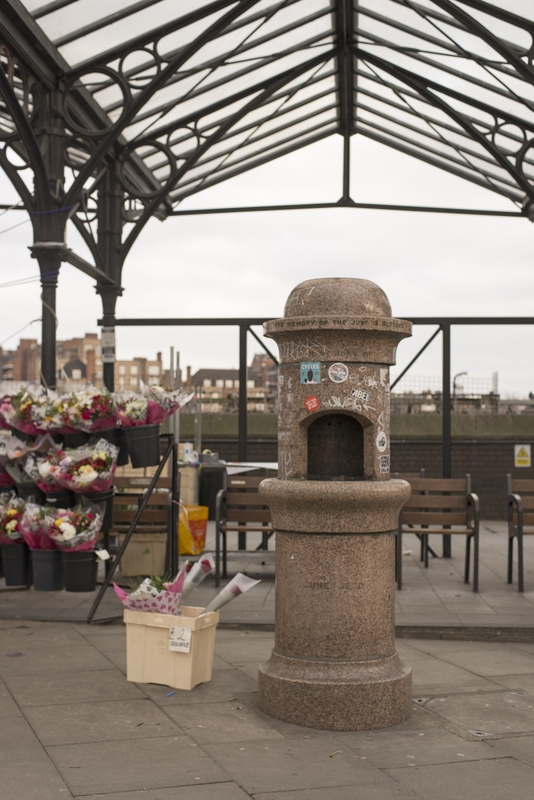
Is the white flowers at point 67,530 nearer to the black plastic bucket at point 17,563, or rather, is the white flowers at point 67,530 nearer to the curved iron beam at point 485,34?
the black plastic bucket at point 17,563

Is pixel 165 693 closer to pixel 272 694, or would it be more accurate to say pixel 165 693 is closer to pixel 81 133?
pixel 272 694

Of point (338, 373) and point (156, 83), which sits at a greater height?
point (156, 83)

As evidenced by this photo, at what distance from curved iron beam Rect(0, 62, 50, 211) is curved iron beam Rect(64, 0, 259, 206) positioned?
233 mm

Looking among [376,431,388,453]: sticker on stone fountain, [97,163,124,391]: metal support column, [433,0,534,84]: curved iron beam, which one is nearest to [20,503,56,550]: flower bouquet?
[376,431,388,453]: sticker on stone fountain

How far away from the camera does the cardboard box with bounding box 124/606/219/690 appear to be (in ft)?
15.6

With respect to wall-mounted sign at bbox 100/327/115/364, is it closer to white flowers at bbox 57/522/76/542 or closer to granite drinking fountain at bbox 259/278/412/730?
white flowers at bbox 57/522/76/542

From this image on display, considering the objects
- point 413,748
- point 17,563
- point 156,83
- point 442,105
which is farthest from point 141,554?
point 442,105

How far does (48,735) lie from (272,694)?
3.38 feet

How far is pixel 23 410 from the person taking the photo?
22.6ft

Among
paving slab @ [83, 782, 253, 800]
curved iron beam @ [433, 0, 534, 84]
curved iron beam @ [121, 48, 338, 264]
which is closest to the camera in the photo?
paving slab @ [83, 782, 253, 800]

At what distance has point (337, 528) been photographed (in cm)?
434

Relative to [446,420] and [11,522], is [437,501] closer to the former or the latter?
[446,420]

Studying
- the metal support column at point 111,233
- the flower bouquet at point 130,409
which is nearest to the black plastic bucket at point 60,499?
the flower bouquet at point 130,409

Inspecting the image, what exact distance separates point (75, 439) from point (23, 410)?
1.41 feet
